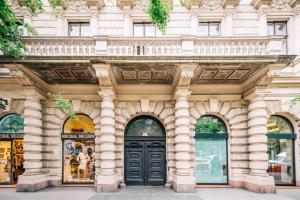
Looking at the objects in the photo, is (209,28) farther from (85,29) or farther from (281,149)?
(281,149)

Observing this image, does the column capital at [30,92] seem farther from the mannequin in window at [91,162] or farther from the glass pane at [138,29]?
the glass pane at [138,29]

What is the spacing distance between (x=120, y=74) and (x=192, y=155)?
557cm

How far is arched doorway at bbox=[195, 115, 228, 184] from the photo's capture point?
14656mm

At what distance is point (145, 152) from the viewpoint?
14.7 meters

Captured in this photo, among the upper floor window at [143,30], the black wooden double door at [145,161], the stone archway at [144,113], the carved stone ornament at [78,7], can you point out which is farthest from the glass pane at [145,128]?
the carved stone ornament at [78,7]

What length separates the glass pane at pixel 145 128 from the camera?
1498 cm

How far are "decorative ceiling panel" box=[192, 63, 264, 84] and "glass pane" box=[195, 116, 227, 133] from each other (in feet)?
6.79

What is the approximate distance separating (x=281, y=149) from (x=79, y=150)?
35.7 feet

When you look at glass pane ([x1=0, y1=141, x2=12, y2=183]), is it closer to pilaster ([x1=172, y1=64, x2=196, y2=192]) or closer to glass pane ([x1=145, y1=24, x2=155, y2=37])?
pilaster ([x1=172, y1=64, x2=196, y2=192])

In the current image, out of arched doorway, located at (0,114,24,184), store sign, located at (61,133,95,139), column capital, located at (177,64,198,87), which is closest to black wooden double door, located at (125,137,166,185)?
store sign, located at (61,133,95,139)

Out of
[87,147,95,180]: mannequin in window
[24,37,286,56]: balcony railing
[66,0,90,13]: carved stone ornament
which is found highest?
[66,0,90,13]: carved stone ornament

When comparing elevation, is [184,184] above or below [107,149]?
below

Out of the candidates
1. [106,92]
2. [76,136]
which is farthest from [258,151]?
[76,136]

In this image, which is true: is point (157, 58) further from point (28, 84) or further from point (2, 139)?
point (2, 139)
